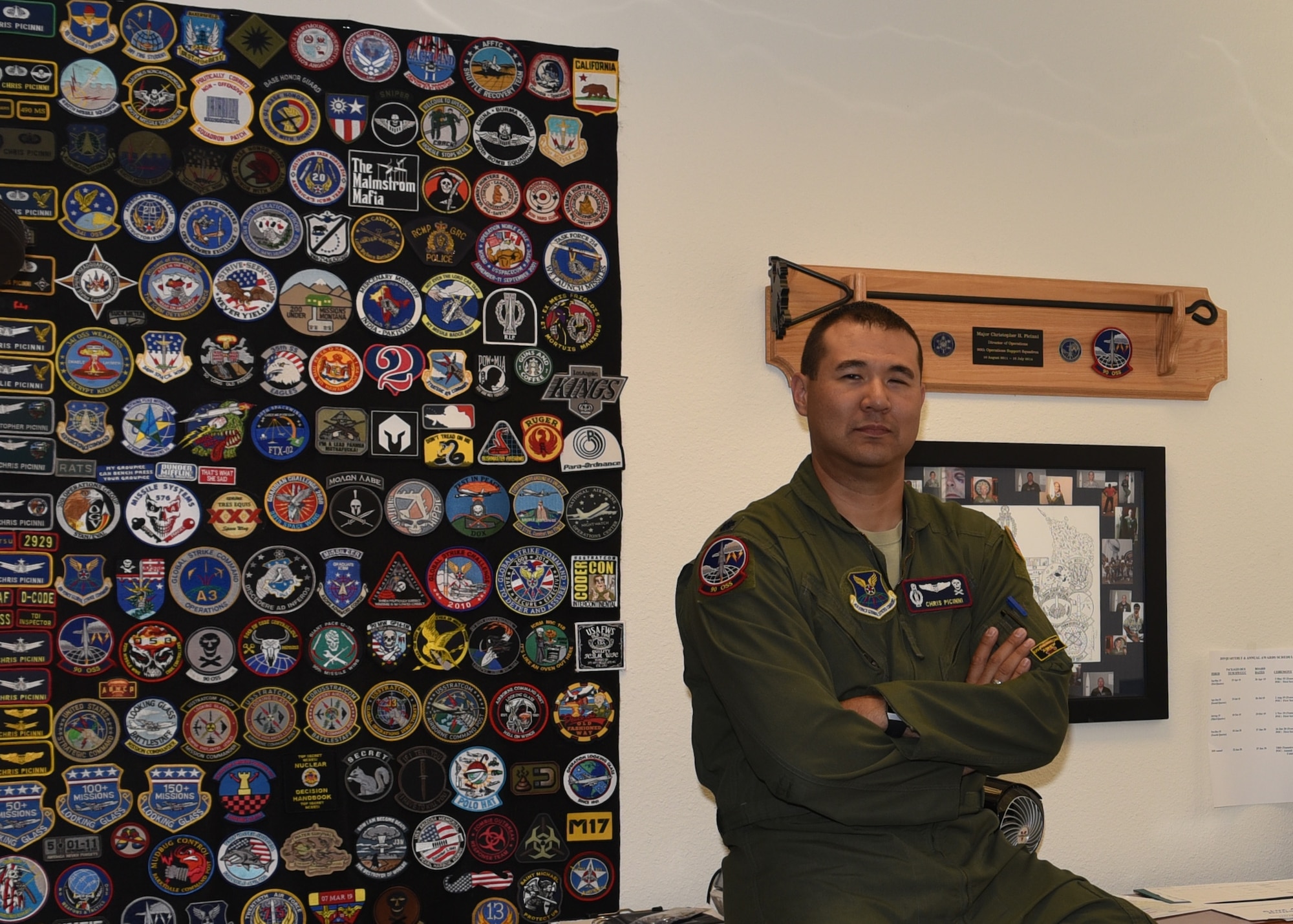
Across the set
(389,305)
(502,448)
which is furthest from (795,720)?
(389,305)

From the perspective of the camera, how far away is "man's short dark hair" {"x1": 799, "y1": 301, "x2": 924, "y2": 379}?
1993 mm

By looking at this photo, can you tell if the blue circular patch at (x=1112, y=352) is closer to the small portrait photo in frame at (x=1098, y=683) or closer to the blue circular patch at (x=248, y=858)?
the small portrait photo in frame at (x=1098, y=683)

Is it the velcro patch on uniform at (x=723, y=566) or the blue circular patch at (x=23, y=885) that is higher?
the velcro patch on uniform at (x=723, y=566)

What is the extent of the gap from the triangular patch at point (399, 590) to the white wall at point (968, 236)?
44 centimetres

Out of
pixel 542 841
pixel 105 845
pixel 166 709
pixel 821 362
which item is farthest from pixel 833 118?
pixel 105 845

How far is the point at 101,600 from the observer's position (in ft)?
7.24

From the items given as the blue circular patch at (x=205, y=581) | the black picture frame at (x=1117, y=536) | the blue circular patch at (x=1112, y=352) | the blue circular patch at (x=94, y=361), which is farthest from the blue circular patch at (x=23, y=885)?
the blue circular patch at (x=1112, y=352)

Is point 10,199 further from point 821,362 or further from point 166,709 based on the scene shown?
point 821,362

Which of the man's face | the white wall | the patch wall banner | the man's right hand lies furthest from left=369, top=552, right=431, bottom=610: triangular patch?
the man's right hand

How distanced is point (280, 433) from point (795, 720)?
122 cm

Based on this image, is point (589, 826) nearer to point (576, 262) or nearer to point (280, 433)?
point (280, 433)

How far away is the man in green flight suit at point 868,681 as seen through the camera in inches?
67.0

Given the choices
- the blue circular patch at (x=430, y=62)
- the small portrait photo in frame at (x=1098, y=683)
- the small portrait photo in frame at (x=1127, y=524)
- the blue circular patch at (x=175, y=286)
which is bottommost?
the small portrait photo in frame at (x=1098, y=683)

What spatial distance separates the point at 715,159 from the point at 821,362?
756 millimetres
